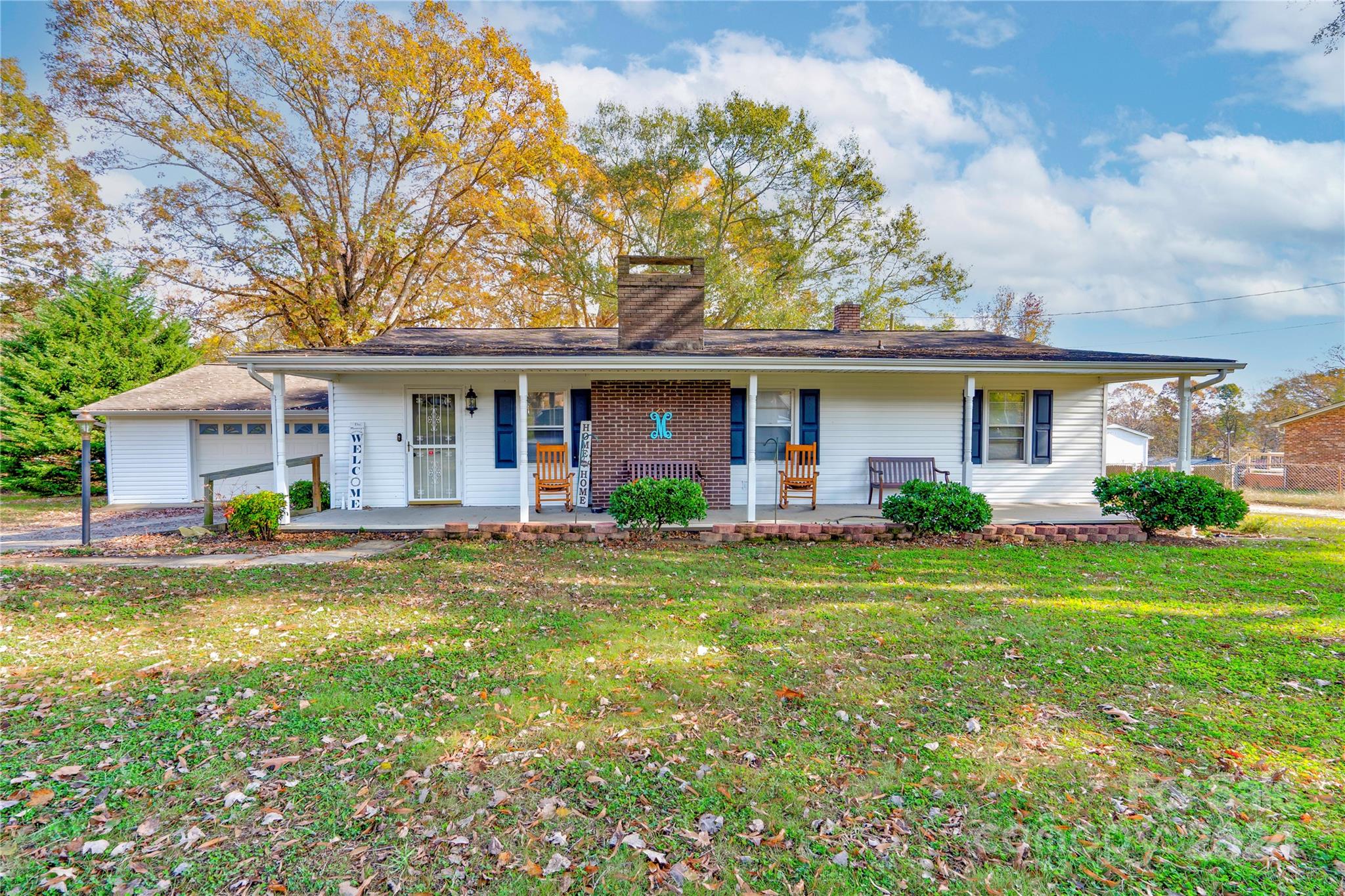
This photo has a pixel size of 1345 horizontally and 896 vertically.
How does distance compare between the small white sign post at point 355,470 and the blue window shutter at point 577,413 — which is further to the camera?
the blue window shutter at point 577,413

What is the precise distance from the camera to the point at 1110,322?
30844 millimetres

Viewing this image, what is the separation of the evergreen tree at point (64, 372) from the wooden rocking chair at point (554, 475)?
482 inches

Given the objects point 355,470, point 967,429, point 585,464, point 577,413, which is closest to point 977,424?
point 967,429

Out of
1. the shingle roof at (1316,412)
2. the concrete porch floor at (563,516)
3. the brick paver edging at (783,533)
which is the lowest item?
the brick paver edging at (783,533)

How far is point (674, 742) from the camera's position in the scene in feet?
9.46

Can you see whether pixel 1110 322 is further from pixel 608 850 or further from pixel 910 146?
pixel 608 850

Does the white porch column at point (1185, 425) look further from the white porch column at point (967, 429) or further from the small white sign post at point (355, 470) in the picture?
the small white sign post at point (355, 470)

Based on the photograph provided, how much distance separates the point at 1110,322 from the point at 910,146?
20921mm

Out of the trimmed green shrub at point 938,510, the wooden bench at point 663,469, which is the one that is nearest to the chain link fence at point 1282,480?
the trimmed green shrub at point 938,510

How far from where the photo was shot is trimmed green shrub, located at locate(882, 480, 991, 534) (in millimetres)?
7977

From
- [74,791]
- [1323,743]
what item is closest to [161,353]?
[74,791]

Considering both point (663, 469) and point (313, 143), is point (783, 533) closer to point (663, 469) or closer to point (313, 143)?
point (663, 469)

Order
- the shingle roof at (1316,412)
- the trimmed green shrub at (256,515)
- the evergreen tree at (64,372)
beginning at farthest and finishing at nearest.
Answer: the shingle roof at (1316,412), the evergreen tree at (64,372), the trimmed green shrub at (256,515)

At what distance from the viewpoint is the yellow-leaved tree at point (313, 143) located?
47.1 feet
